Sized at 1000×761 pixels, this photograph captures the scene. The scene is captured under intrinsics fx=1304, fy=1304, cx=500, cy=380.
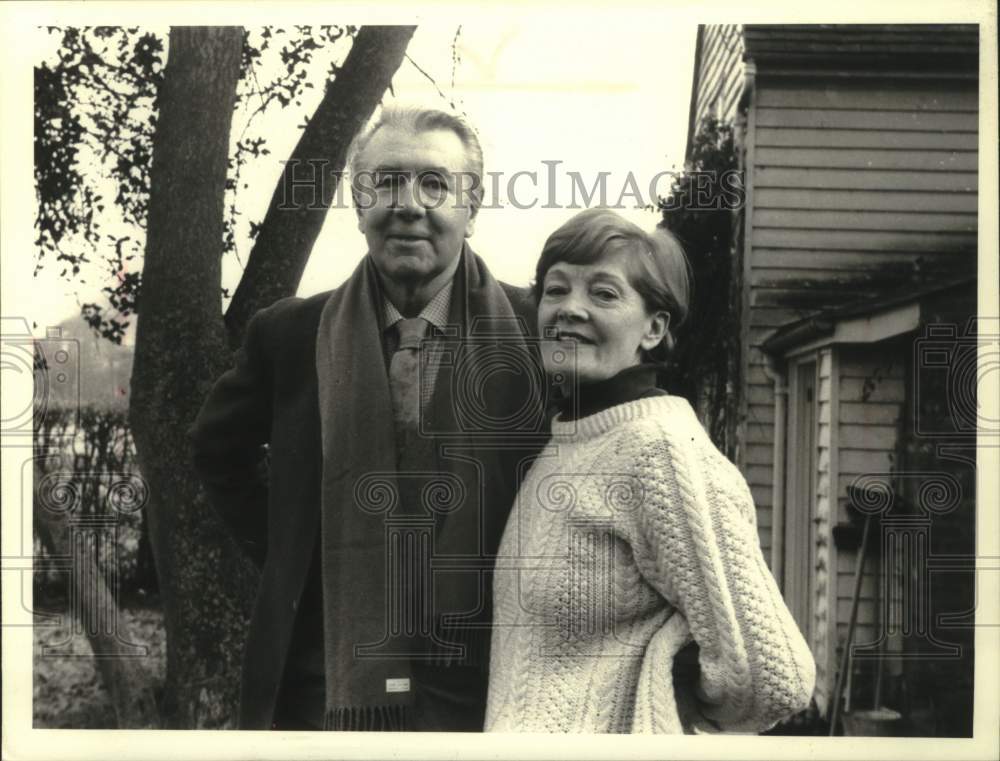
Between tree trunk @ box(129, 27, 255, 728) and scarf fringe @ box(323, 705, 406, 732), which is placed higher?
tree trunk @ box(129, 27, 255, 728)

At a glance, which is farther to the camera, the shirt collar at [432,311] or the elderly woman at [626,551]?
the shirt collar at [432,311]

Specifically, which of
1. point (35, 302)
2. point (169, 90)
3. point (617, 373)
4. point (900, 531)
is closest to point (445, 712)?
point (617, 373)

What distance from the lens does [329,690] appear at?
3.20 meters

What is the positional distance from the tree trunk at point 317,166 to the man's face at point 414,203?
12 cm

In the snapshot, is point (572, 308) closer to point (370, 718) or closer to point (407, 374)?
point (407, 374)

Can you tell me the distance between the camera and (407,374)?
319 centimetres

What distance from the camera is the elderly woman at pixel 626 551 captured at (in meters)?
2.79

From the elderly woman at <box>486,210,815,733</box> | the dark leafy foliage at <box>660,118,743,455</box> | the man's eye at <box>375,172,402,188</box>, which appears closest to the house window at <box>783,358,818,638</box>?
the dark leafy foliage at <box>660,118,743,455</box>

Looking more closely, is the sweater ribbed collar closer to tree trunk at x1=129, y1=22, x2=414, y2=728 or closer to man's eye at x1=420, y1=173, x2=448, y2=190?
man's eye at x1=420, y1=173, x2=448, y2=190

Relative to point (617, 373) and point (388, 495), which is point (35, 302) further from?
point (617, 373)

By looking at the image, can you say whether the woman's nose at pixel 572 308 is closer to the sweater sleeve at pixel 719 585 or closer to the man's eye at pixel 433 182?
the sweater sleeve at pixel 719 585

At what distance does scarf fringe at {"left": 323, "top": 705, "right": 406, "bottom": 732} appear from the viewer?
3.17 meters

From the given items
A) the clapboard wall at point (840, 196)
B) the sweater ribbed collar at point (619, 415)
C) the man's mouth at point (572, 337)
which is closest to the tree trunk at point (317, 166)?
the man's mouth at point (572, 337)

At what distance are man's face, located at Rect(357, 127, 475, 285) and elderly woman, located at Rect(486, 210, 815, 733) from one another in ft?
0.87
